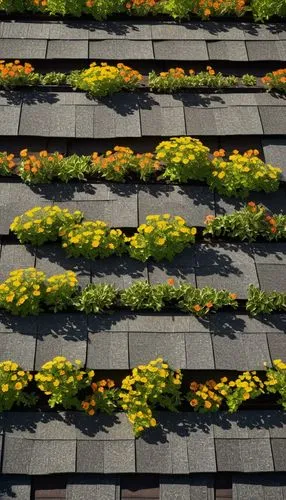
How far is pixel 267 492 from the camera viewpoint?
260 inches

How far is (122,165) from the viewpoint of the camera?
8.23 meters

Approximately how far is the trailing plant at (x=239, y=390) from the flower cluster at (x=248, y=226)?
5.58 ft

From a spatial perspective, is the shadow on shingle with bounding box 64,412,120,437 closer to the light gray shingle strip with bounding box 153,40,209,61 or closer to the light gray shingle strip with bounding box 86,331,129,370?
the light gray shingle strip with bounding box 86,331,129,370

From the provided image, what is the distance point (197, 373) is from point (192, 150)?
104 inches

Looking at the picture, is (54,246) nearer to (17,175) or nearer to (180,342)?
(17,175)

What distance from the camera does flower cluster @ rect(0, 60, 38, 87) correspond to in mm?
8898

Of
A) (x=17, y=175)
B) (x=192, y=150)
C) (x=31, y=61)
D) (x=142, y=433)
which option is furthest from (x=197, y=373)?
(x=31, y=61)

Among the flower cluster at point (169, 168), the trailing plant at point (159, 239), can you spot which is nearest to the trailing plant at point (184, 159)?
the flower cluster at point (169, 168)

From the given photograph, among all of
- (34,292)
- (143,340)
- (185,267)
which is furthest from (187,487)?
(34,292)

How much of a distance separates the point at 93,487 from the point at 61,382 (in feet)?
3.40

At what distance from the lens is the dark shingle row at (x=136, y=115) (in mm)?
8602

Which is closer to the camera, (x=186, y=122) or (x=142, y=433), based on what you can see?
(x=142, y=433)

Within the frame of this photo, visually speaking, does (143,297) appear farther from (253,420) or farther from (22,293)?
(253,420)

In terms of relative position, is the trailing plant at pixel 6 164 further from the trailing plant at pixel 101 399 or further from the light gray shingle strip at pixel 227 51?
the light gray shingle strip at pixel 227 51
